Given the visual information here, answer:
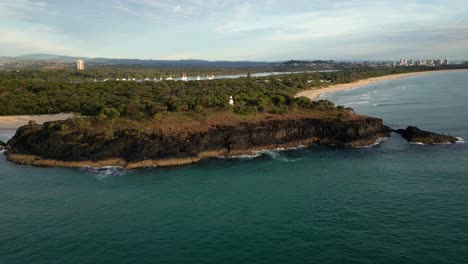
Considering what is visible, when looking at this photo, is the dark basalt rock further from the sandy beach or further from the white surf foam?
the sandy beach

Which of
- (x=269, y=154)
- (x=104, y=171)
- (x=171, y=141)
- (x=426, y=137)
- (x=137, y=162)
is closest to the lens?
(x=104, y=171)

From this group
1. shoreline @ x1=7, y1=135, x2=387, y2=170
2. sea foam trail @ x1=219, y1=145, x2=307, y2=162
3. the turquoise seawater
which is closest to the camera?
the turquoise seawater

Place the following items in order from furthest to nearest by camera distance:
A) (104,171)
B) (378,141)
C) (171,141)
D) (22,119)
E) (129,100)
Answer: (22,119), (129,100), (378,141), (171,141), (104,171)

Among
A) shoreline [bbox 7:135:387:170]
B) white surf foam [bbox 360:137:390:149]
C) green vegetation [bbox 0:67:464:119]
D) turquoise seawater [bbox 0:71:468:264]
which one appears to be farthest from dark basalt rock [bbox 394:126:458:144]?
green vegetation [bbox 0:67:464:119]

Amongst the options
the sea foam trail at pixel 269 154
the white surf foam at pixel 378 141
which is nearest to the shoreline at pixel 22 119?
the sea foam trail at pixel 269 154

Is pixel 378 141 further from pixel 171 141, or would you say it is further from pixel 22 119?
pixel 22 119

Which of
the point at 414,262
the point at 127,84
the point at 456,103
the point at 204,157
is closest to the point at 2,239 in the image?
the point at 204,157

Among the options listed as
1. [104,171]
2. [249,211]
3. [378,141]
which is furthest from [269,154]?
[104,171]

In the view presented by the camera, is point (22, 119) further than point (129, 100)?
Yes

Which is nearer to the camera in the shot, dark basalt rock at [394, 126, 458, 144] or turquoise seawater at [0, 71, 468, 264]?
turquoise seawater at [0, 71, 468, 264]
